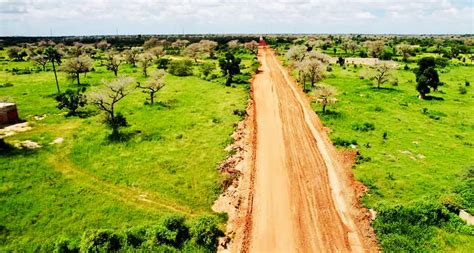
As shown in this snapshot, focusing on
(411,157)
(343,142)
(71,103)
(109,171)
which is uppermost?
(71,103)

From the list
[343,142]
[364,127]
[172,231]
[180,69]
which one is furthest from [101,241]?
[180,69]

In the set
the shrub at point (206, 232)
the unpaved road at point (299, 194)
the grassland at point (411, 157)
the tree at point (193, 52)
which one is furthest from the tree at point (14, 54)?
the shrub at point (206, 232)

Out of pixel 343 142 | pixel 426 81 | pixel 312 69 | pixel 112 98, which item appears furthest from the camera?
pixel 312 69

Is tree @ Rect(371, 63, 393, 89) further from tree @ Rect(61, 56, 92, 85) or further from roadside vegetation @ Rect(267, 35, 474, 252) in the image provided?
tree @ Rect(61, 56, 92, 85)

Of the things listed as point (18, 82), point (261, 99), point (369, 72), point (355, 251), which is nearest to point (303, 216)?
point (355, 251)

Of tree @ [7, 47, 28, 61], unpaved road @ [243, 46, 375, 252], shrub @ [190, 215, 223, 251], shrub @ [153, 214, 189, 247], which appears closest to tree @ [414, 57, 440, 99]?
unpaved road @ [243, 46, 375, 252]

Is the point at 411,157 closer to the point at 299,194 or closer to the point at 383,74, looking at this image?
the point at 299,194

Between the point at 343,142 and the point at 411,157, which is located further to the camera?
the point at 343,142

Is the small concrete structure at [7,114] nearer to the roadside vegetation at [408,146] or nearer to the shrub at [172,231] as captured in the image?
the shrub at [172,231]
